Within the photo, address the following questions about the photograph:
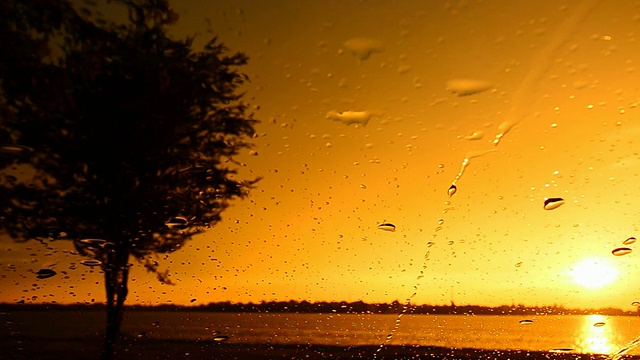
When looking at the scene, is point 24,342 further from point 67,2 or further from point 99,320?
point 67,2

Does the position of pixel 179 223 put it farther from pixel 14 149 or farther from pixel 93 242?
pixel 14 149

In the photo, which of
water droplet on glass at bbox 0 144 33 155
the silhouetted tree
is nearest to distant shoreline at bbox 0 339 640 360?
the silhouetted tree

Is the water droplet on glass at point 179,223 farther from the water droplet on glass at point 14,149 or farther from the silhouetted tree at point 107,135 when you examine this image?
the water droplet on glass at point 14,149

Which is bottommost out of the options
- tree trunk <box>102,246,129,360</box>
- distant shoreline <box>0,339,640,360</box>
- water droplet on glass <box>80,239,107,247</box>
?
distant shoreline <box>0,339,640,360</box>

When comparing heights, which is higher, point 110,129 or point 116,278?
point 110,129

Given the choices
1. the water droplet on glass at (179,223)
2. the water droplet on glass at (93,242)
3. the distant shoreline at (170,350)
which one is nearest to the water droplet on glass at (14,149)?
the water droplet on glass at (93,242)

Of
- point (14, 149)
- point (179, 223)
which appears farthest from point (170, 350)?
point (14, 149)

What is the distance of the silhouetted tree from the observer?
4.63m

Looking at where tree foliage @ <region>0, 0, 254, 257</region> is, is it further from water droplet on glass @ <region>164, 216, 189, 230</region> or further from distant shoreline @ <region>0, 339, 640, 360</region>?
distant shoreline @ <region>0, 339, 640, 360</region>

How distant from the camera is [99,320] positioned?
5.39 m

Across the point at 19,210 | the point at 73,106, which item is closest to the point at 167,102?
the point at 73,106

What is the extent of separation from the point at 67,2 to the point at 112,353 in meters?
2.98

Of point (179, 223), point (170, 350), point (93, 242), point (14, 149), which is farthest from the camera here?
point (170, 350)

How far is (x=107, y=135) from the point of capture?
497cm
